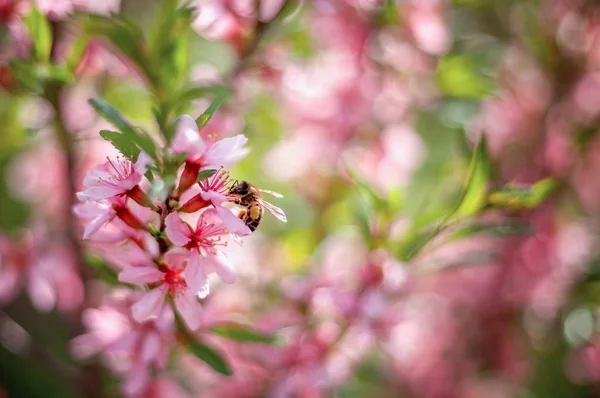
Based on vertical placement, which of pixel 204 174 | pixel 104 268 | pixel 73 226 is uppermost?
pixel 204 174

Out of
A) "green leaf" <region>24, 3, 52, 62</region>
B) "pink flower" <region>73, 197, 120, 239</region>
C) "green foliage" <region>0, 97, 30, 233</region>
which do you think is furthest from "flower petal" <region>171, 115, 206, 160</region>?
"green foliage" <region>0, 97, 30, 233</region>

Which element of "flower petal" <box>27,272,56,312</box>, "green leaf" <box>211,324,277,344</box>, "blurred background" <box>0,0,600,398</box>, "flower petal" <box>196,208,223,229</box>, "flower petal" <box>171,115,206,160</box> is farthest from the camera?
"flower petal" <box>27,272,56,312</box>

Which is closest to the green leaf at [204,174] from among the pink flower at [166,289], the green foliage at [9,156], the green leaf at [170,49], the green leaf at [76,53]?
the pink flower at [166,289]

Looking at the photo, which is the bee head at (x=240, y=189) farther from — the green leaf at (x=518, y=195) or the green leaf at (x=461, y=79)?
the green leaf at (x=461, y=79)

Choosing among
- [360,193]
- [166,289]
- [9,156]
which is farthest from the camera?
[9,156]

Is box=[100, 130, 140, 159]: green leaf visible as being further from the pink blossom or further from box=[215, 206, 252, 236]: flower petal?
the pink blossom

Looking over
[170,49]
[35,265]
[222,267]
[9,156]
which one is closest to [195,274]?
[222,267]

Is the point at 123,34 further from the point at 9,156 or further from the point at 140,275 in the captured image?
the point at 9,156
